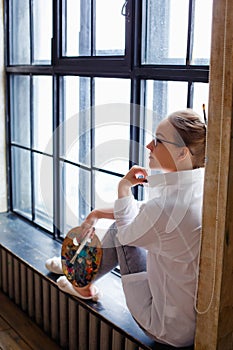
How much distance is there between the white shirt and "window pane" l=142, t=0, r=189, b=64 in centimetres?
59

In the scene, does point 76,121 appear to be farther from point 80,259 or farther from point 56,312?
point 56,312

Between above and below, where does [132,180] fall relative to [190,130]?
below

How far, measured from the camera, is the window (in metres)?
2.18

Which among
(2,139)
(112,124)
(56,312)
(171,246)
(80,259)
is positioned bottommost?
(56,312)

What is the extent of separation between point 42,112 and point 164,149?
1.55 metres

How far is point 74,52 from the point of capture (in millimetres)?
2875

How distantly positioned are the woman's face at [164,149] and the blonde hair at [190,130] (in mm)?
26

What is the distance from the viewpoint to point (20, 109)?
11.6ft

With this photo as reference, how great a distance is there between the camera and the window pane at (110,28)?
247 cm

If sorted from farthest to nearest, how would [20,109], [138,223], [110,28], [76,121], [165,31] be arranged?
[20,109] → [76,121] → [110,28] → [165,31] → [138,223]

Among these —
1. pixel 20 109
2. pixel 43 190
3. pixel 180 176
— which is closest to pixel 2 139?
pixel 20 109

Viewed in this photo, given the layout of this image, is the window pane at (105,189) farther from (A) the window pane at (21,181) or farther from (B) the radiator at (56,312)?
(A) the window pane at (21,181)

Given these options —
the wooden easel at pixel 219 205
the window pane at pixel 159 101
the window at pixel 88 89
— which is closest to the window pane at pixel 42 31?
the window at pixel 88 89

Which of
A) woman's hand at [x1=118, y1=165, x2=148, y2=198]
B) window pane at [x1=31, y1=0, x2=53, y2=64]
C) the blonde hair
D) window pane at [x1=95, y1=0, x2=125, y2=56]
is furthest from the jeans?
window pane at [x1=31, y1=0, x2=53, y2=64]
